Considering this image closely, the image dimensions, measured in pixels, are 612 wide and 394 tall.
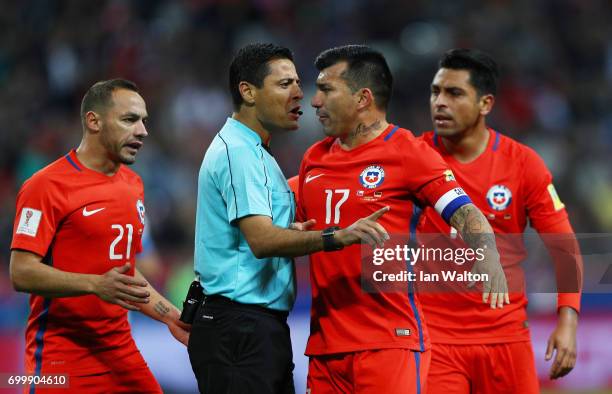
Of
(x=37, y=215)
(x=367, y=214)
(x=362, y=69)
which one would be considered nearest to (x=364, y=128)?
(x=362, y=69)

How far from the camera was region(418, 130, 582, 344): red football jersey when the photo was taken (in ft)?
19.2

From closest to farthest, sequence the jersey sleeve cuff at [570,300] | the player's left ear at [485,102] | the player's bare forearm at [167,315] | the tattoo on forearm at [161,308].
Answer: the player's bare forearm at [167,315], the tattoo on forearm at [161,308], the jersey sleeve cuff at [570,300], the player's left ear at [485,102]

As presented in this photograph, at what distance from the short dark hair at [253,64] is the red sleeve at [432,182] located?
0.92 metres

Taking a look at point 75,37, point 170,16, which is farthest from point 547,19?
point 75,37

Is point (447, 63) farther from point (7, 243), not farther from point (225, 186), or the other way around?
point (7, 243)

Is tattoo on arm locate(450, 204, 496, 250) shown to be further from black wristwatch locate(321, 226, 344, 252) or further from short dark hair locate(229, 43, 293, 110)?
short dark hair locate(229, 43, 293, 110)

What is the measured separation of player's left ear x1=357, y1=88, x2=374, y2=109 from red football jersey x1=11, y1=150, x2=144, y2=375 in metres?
1.54

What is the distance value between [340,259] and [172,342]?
4.58 meters

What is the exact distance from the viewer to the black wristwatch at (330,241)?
469 cm

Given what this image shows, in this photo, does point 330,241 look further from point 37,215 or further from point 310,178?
point 37,215

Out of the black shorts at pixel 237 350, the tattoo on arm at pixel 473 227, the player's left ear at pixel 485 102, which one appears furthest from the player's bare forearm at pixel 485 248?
the player's left ear at pixel 485 102

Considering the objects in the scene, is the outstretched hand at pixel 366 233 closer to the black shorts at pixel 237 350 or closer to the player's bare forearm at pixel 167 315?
the black shorts at pixel 237 350

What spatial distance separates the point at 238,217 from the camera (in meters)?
4.94

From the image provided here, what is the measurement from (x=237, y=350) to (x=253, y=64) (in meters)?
1.59
